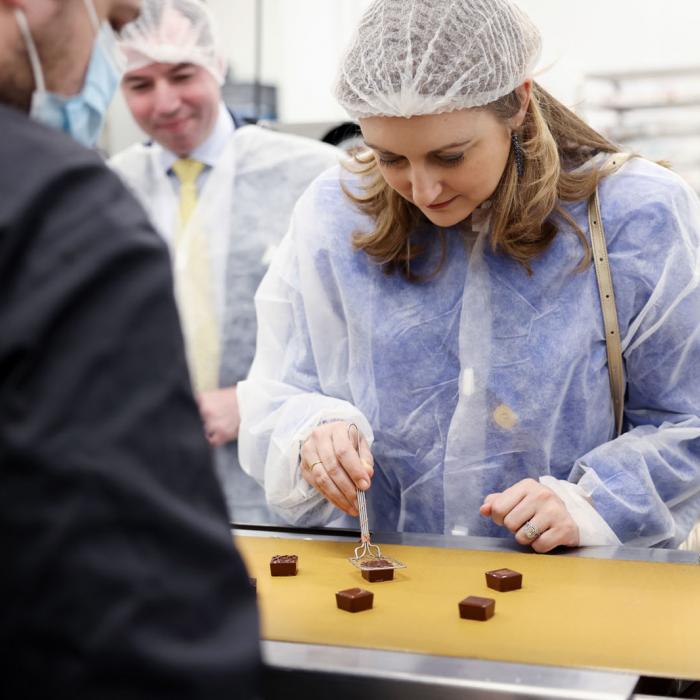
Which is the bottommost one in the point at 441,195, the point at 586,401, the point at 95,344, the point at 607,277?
the point at 586,401

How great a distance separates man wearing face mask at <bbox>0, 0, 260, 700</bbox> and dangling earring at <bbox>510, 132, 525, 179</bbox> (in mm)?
1131

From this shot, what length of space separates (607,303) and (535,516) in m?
0.40

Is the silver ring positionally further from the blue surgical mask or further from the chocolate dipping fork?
the blue surgical mask

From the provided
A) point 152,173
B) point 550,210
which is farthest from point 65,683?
point 152,173

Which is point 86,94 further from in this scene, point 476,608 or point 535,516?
point 535,516

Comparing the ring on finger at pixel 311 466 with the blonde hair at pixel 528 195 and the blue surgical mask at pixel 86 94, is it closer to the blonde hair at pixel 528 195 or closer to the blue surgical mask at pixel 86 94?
the blonde hair at pixel 528 195

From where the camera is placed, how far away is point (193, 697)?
1.97 feet

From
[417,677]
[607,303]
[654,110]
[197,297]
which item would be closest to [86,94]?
[417,677]

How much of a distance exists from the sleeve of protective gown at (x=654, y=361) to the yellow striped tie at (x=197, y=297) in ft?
4.23

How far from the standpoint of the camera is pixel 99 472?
0.59 meters

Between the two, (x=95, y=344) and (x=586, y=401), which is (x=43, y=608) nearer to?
(x=95, y=344)

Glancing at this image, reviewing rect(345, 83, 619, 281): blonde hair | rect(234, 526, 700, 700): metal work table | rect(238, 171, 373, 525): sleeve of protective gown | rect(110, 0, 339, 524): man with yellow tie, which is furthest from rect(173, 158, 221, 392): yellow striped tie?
rect(234, 526, 700, 700): metal work table

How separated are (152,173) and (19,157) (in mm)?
2281

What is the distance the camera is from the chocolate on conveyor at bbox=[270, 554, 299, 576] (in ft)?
4.42
